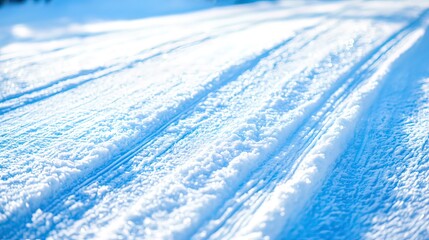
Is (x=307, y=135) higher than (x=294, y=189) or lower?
higher

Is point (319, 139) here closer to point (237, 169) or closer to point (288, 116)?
point (288, 116)

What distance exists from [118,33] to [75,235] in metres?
4.80

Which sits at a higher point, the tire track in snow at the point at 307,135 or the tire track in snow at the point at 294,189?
the tire track in snow at the point at 307,135

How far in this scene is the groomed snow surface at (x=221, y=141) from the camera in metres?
1.84

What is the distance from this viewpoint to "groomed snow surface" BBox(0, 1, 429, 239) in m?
1.84

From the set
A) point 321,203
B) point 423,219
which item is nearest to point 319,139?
point 321,203

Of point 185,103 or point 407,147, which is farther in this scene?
point 185,103

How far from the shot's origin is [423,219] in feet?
5.88

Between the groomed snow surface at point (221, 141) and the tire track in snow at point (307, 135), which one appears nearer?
the groomed snow surface at point (221, 141)

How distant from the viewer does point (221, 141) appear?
2.45 metres

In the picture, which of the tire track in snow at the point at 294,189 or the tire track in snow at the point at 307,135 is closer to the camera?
the tire track in snow at the point at 294,189

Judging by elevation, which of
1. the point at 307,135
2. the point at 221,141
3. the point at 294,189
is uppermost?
the point at 221,141

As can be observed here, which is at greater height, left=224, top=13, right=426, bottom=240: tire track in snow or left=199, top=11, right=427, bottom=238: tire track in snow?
left=199, top=11, right=427, bottom=238: tire track in snow

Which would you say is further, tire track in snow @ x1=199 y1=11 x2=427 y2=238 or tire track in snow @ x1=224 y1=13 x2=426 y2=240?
tire track in snow @ x1=199 y1=11 x2=427 y2=238
